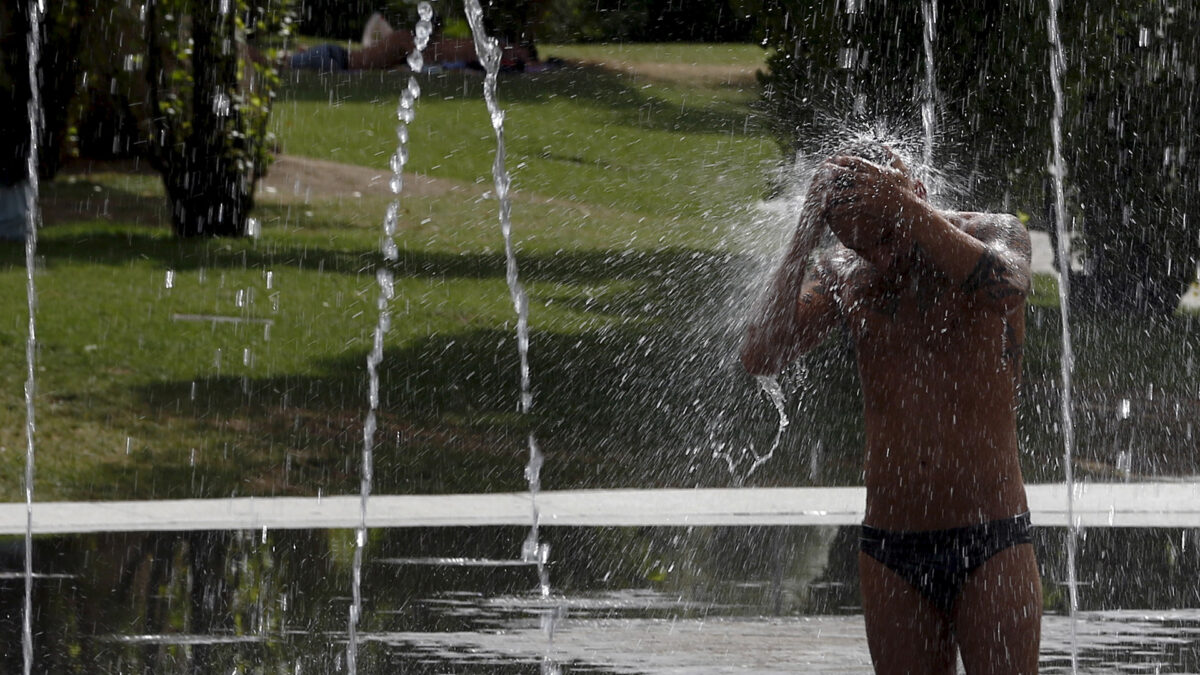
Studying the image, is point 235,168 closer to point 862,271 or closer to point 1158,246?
point 1158,246

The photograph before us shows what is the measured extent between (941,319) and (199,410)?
8.45 meters

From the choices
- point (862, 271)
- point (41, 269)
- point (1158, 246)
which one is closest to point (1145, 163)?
point (1158, 246)

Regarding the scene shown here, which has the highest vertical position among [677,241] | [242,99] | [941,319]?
[941,319]

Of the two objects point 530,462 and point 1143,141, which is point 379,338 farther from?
point 1143,141

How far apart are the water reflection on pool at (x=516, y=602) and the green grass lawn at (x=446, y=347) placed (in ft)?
4.15

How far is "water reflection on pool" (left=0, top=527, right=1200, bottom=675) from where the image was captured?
16.9ft


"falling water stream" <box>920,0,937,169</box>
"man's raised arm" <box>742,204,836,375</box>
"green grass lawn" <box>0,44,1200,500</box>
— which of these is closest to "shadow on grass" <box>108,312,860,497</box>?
"green grass lawn" <box>0,44,1200,500</box>

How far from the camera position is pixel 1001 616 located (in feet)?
9.91

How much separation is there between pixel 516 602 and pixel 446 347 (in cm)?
677

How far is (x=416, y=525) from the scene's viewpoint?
740 cm

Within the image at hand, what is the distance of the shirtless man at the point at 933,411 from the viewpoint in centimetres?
301

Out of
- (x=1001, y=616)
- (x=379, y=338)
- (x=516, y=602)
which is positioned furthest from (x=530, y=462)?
(x=1001, y=616)

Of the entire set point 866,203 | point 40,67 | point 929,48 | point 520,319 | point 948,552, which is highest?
point 866,203

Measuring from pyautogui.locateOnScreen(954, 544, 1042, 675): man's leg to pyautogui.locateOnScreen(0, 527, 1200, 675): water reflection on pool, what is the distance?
80.0 inches
